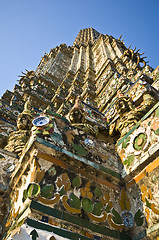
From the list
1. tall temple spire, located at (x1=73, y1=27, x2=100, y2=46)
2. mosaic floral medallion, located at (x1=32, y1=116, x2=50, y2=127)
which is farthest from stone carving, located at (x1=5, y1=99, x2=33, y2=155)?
tall temple spire, located at (x1=73, y1=27, x2=100, y2=46)

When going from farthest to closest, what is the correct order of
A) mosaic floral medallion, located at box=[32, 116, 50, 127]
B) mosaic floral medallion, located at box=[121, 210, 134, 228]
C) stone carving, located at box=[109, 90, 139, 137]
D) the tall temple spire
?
the tall temple spire, stone carving, located at box=[109, 90, 139, 137], mosaic floral medallion, located at box=[32, 116, 50, 127], mosaic floral medallion, located at box=[121, 210, 134, 228]

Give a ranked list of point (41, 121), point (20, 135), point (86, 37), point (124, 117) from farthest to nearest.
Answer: point (86, 37)
point (20, 135)
point (124, 117)
point (41, 121)

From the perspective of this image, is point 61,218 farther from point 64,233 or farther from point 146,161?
point 146,161

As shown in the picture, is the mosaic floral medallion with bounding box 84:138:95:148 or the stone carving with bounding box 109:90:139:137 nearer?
the mosaic floral medallion with bounding box 84:138:95:148

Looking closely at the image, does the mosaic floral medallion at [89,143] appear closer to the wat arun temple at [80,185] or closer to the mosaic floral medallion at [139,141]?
the wat arun temple at [80,185]

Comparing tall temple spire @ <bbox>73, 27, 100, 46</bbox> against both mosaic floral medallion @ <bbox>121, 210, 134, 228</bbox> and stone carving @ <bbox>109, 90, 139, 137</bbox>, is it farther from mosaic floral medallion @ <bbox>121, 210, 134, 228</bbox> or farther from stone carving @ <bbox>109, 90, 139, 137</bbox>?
mosaic floral medallion @ <bbox>121, 210, 134, 228</bbox>

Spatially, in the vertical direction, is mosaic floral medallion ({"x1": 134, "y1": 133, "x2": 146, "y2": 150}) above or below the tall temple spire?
below

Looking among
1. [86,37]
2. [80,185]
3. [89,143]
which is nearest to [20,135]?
[89,143]

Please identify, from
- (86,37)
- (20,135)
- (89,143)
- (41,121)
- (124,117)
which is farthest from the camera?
(86,37)

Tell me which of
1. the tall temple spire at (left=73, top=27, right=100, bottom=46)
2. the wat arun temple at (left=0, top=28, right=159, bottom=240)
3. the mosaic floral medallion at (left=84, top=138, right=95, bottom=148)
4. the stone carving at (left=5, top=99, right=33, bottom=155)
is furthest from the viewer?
the tall temple spire at (left=73, top=27, right=100, bottom=46)

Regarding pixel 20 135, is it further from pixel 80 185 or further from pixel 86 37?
pixel 86 37

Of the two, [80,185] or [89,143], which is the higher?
[89,143]

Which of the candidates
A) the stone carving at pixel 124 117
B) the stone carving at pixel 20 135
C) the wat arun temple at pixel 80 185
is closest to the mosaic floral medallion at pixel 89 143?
the wat arun temple at pixel 80 185

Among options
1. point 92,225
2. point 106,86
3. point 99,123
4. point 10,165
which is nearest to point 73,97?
point 106,86
